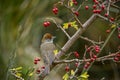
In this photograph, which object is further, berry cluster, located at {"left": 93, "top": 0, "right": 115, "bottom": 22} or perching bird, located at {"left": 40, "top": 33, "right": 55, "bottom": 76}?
berry cluster, located at {"left": 93, "top": 0, "right": 115, "bottom": 22}

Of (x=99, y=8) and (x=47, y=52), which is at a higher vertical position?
(x=99, y=8)

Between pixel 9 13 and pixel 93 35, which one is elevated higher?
pixel 9 13

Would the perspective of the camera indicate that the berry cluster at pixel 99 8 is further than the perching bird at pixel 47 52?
Yes

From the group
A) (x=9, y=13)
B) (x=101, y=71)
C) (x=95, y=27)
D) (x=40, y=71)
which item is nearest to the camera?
(x=9, y=13)

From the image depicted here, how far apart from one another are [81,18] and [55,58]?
2.53 metres

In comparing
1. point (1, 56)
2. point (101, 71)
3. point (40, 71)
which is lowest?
point (101, 71)

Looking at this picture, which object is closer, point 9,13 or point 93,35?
point 9,13

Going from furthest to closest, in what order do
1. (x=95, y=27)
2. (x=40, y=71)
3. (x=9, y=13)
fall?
(x=95, y=27) < (x=40, y=71) < (x=9, y=13)

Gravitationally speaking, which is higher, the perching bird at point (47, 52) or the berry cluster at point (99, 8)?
the berry cluster at point (99, 8)

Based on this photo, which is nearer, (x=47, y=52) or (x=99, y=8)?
(x=99, y=8)

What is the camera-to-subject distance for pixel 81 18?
512 centimetres

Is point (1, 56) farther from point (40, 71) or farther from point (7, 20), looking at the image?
point (40, 71)

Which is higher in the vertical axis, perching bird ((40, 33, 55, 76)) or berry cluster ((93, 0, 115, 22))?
berry cluster ((93, 0, 115, 22))

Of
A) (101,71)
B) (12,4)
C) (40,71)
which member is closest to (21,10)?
(12,4)
